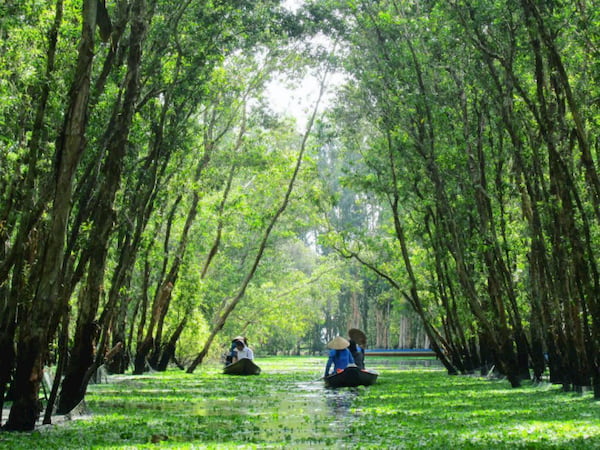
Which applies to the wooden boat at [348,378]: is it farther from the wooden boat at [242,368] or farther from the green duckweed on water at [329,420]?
the wooden boat at [242,368]

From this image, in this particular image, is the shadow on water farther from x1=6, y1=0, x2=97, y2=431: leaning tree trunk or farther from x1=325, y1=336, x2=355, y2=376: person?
x1=6, y1=0, x2=97, y2=431: leaning tree trunk

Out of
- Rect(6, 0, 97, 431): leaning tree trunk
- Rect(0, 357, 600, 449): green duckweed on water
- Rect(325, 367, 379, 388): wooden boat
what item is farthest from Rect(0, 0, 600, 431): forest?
Rect(325, 367, 379, 388): wooden boat

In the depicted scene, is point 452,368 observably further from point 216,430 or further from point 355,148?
point 216,430

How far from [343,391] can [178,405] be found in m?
5.78

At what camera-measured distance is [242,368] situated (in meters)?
30.6

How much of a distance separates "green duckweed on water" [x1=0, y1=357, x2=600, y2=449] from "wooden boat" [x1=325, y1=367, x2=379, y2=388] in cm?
49

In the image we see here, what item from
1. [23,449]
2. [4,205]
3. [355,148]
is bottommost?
[23,449]

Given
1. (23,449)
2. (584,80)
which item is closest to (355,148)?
(584,80)

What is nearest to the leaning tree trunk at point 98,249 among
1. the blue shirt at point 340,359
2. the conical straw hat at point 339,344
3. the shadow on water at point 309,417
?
the shadow on water at point 309,417

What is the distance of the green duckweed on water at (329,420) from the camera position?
1013 cm

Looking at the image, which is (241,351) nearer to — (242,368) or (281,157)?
(242,368)

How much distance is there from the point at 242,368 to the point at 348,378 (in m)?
9.61

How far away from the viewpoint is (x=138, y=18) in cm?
1370

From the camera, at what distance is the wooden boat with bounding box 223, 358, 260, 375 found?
30.2 metres
